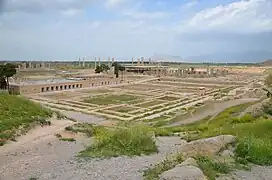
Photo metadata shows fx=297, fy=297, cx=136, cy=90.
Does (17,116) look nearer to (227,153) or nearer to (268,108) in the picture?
(227,153)

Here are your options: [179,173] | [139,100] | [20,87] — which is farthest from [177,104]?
[179,173]

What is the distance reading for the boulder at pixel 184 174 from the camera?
5.27 m

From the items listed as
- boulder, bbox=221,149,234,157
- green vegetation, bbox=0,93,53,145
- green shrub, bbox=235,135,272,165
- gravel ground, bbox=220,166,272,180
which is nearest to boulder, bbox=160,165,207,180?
gravel ground, bbox=220,166,272,180

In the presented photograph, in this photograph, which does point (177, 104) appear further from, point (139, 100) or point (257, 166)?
point (257, 166)

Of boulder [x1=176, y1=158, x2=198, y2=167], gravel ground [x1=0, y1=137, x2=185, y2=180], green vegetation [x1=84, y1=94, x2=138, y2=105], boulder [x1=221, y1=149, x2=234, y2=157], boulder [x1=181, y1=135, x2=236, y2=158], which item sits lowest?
green vegetation [x1=84, y1=94, x2=138, y2=105]

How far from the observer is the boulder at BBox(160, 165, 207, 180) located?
5.27 meters

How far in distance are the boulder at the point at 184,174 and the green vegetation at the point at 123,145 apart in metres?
2.40

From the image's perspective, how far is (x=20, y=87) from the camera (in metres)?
37.4

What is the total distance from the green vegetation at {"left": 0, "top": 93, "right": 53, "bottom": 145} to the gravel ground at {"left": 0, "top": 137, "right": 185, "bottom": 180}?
1.51 meters

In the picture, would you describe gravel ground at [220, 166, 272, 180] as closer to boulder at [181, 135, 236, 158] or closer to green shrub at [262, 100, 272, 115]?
boulder at [181, 135, 236, 158]

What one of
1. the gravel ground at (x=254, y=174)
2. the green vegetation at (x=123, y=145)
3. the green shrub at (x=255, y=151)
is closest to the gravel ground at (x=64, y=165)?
the green vegetation at (x=123, y=145)

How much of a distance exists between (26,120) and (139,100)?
23.4m

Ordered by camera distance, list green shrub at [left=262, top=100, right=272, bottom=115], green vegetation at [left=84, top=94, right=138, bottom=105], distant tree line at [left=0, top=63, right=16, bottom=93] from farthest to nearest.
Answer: distant tree line at [left=0, top=63, right=16, bottom=93] < green vegetation at [left=84, top=94, right=138, bottom=105] < green shrub at [left=262, top=100, right=272, bottom=115]

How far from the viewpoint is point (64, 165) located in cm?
708
